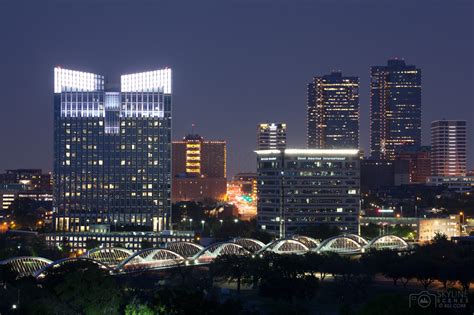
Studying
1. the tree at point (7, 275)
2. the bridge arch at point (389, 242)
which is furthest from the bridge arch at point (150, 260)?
the bridge arch at point (389, 242)

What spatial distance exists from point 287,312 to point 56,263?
1045 inches

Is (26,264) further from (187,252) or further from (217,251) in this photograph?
(187,252)

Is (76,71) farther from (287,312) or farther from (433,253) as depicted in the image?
(287,312)

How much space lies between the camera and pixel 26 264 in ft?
307

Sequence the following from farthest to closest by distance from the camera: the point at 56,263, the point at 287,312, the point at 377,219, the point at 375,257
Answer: the point at 377,219, the point at 375,257, the point at 56,263, the point at 287,312

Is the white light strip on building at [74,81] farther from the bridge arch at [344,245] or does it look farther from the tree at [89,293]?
the tree at [89,293]

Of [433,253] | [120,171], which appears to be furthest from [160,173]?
[433,253]

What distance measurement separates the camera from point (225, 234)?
143 meters

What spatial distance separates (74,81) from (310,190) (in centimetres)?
4381

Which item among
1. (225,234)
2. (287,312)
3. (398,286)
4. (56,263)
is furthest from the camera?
(225,234)

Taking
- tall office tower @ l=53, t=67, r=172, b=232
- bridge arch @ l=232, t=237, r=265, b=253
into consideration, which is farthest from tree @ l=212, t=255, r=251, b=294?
tall office tower @ l=53, t=67, r=172, b=232

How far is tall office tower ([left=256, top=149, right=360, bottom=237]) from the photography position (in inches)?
5704

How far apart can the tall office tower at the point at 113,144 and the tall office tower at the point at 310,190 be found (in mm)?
18548

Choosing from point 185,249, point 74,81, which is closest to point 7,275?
point 185,249
